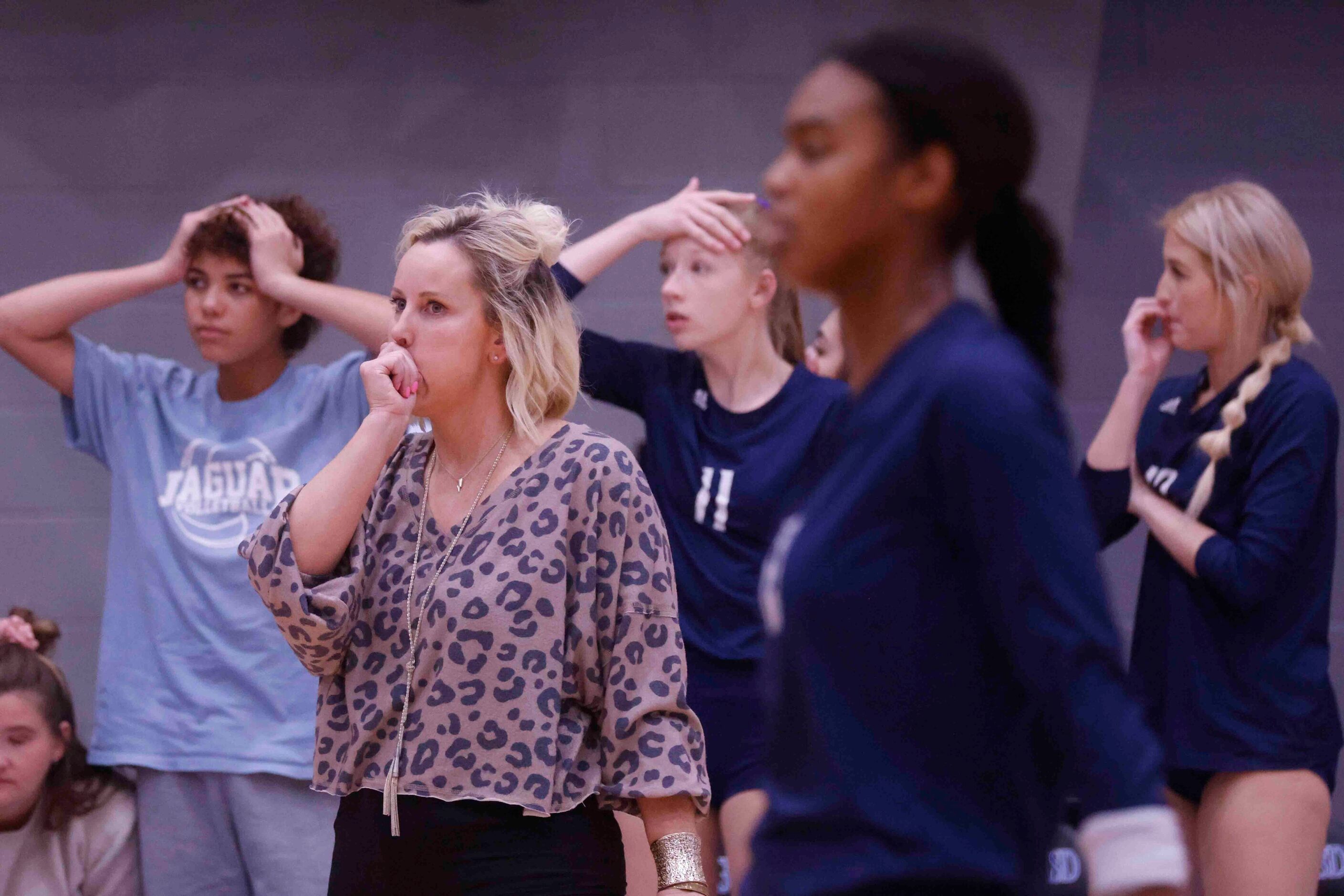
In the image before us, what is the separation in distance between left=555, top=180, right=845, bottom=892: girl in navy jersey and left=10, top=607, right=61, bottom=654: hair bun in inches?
49.2

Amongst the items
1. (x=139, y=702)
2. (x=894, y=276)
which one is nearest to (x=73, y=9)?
(x=139, y=702)

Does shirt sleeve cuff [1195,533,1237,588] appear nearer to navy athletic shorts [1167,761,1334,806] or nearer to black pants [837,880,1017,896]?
navy athletic shorts [1167,761,1334,806]

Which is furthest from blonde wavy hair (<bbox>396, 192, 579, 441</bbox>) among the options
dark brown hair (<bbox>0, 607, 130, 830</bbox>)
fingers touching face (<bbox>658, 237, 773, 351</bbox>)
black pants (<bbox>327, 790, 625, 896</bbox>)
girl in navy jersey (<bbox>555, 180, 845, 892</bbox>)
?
dark brown hair (<bbox>0, 607, 130, 830</bbox>)

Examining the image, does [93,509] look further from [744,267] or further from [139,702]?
[744,267]

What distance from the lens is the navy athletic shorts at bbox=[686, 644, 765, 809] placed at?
2.33m

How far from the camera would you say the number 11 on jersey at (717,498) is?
2.45m

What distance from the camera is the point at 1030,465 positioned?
0.84 m

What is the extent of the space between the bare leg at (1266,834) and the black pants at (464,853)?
3.85 feet

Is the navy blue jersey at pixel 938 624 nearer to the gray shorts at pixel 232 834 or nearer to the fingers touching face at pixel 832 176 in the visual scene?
the fingers touching face at pixel 832 176

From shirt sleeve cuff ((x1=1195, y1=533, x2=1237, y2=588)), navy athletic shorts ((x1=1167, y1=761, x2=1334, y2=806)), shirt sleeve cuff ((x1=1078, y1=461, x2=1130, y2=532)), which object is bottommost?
navy athletic shorts ((x1=1167, y1=761, x2=1334, y2=806))

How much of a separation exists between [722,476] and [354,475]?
36.8 inches

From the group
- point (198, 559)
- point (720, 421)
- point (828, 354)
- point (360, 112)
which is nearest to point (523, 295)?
point (720, 421)

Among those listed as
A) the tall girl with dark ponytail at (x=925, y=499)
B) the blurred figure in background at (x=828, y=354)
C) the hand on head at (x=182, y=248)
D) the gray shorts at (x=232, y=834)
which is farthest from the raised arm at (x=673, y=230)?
the tall girl with dark ponytail at (x=925, y=499)

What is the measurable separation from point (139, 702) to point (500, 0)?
185 centimetres
